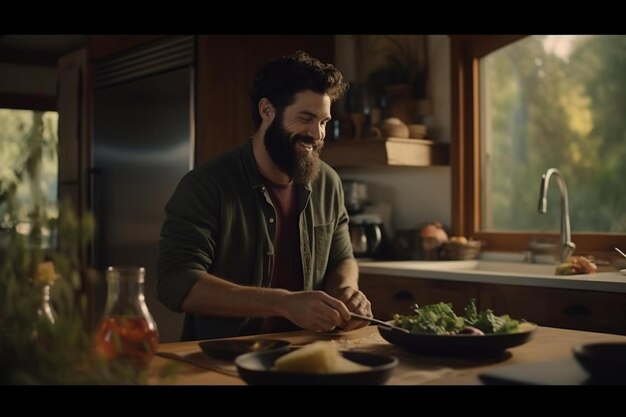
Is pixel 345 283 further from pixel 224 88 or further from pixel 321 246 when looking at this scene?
pixel 224 88

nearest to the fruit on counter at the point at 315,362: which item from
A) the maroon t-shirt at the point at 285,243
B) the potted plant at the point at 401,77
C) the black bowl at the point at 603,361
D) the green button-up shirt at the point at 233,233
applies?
the black bowl at the point at 603,361

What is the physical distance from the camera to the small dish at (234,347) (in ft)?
4.85

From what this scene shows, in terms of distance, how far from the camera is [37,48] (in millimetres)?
6688

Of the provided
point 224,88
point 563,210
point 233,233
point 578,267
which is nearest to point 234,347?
point 233,233

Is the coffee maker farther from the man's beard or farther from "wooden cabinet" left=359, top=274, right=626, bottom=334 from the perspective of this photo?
the man's beard

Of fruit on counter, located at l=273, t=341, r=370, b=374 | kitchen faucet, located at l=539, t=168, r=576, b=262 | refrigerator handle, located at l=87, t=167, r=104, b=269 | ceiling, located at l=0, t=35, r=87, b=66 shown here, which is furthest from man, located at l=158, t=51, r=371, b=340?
ceiling, located at l=0, t=35, r=87, b=66

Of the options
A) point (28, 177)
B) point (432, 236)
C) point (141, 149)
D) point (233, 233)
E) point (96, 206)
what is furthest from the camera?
point (96, 206)

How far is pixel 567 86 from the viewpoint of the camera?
3.83m

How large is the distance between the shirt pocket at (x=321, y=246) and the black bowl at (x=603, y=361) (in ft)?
4.01

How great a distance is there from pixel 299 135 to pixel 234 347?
100cm

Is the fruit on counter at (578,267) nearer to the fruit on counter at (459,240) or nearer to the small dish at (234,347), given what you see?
the fruit on counter at (459,240)

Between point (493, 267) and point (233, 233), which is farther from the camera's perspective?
point (493, 267)

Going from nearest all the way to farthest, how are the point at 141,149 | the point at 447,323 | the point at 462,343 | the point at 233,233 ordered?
the point at 462,343
the point at 447,323
the point at 233,233
the point at 141,149

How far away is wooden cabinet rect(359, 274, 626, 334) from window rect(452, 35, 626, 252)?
632mm
